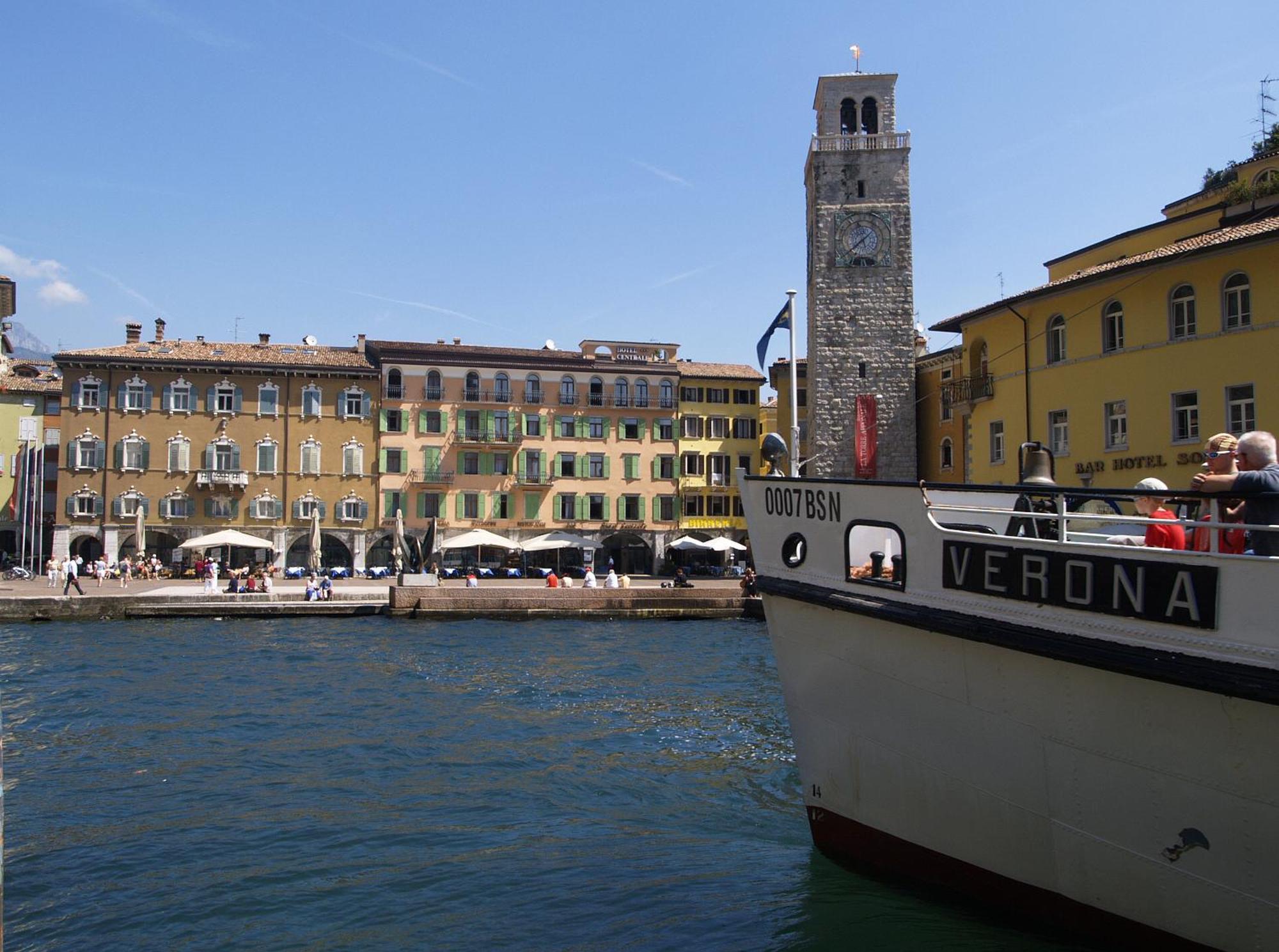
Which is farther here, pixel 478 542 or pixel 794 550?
pixel 478 542

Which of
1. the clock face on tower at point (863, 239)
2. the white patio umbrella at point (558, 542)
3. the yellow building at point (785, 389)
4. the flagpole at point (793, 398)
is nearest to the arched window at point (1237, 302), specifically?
the flagpole at point (793, 398)

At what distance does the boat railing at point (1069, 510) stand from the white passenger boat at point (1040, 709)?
0.04 meters

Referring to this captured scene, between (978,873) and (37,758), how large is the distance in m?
11.8

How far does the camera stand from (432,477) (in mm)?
54938

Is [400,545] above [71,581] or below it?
above

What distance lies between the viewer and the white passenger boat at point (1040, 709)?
226 inches

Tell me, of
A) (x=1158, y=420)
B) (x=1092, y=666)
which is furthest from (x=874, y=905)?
(x=1158, y=420)

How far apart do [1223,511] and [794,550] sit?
3.23 metres

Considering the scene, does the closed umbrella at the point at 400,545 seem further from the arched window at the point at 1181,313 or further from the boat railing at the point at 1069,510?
the boat railing at the point at 1069,510

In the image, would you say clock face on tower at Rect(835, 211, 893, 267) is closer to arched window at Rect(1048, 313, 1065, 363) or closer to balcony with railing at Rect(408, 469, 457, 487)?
arched window at Rect(1048, 313, 1065, 363)

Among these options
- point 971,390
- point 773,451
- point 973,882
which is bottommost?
point 973,882

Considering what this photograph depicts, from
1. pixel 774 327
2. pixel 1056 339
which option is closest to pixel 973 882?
pixel 774 327

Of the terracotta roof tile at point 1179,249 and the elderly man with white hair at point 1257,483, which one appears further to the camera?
the terracotta roof tile at point 1179,249

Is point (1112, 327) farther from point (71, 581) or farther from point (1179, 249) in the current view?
point (71, 581)
